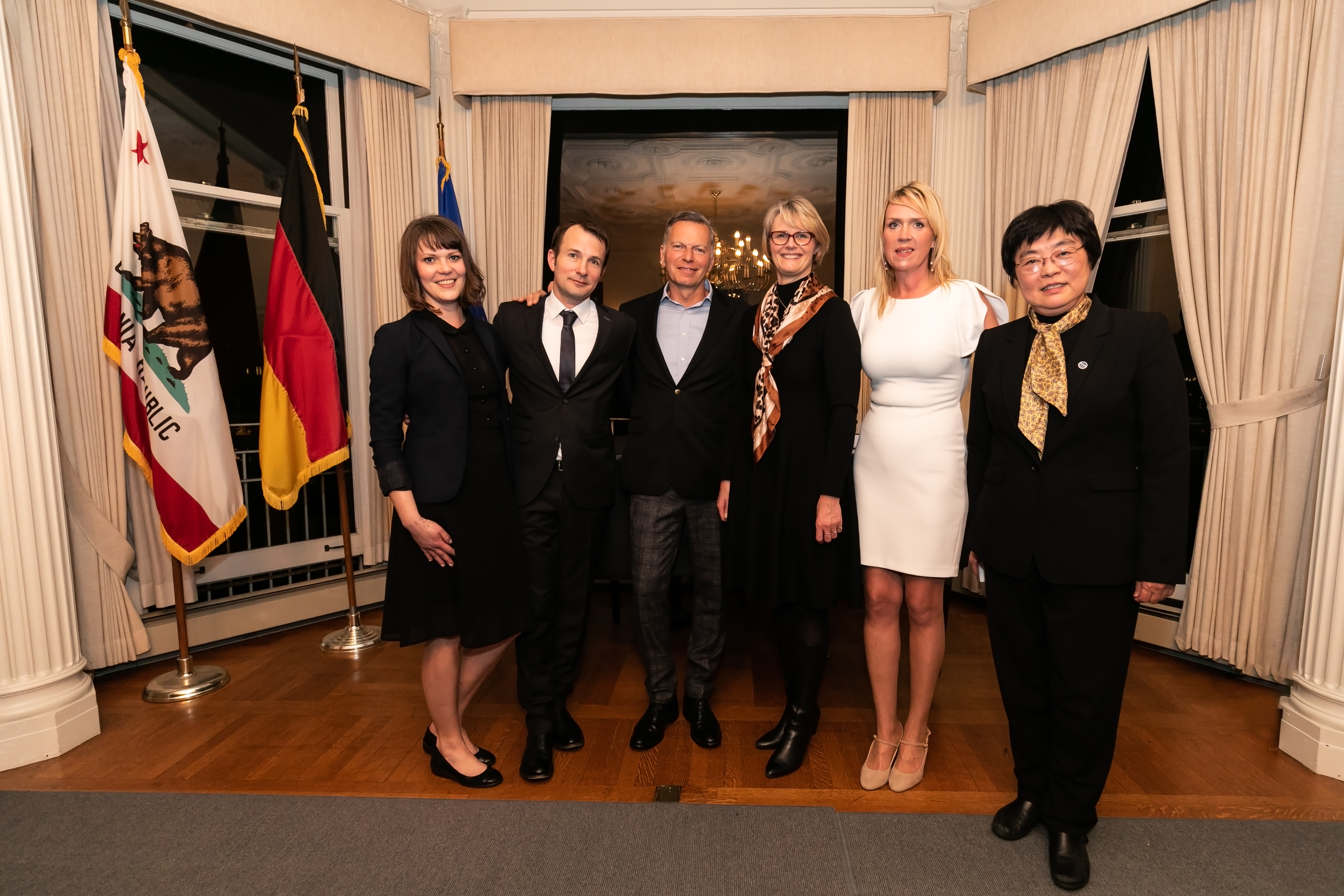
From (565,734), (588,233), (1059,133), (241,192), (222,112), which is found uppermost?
(222,112)

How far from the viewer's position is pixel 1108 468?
1.66m

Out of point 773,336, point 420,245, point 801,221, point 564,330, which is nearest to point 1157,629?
point 773,336

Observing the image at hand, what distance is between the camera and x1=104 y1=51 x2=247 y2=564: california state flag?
275cm

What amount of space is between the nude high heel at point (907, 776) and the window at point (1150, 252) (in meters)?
2.01

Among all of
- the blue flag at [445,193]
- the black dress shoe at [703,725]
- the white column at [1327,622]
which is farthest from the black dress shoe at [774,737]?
the blue flag at [445,193]

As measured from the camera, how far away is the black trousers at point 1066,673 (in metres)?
1.70

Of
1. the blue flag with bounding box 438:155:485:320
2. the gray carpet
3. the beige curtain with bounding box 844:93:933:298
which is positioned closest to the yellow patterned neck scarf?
the gray carpet

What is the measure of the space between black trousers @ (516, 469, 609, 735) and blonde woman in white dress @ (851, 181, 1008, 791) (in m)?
0.88

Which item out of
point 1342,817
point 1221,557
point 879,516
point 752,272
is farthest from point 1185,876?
point 752,272

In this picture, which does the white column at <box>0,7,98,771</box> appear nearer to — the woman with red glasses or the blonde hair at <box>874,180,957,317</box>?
the blonde hair at <box>874,180,957,317</box>

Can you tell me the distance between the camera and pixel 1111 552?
1.64 meters

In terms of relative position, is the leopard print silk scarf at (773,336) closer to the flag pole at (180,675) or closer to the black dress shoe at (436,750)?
the black dress shoe at (436,750)

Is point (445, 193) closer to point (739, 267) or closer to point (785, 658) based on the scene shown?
point (739, 267)

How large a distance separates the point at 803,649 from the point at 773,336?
984 mm
